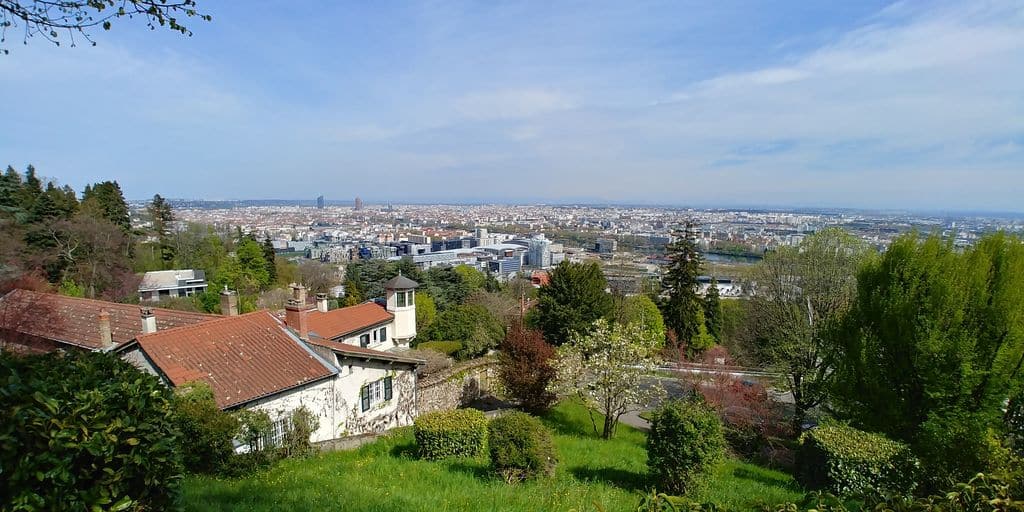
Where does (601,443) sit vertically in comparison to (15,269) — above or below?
below

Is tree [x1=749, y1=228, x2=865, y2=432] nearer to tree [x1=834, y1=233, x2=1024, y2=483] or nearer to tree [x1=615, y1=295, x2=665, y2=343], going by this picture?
tree [x1=834, y1=233, x2=1024, y2=483]

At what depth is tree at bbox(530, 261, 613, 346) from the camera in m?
27.9

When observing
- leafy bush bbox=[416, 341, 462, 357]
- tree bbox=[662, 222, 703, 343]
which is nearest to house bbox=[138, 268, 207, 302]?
leafy bush bbox=[416, 341, 462, 357]

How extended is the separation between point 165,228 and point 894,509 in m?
61.5

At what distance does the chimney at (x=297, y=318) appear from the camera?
52.6 feet

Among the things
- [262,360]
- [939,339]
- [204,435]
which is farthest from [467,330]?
[939,339]

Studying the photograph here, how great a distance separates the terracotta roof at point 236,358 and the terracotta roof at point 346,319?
231 inches

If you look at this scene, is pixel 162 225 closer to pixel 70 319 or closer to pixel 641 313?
pixel 70 319

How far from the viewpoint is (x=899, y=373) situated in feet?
37.9

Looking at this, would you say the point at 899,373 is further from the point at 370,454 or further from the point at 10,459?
the point at 10,459

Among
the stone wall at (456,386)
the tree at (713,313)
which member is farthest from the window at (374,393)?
the tree at (713,313)

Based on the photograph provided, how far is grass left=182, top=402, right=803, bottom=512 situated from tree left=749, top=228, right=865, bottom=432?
6398mm

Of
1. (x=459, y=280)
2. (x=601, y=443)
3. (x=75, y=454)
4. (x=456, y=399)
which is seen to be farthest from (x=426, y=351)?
(x=75, y=454)

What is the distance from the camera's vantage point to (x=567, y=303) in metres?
28.3
